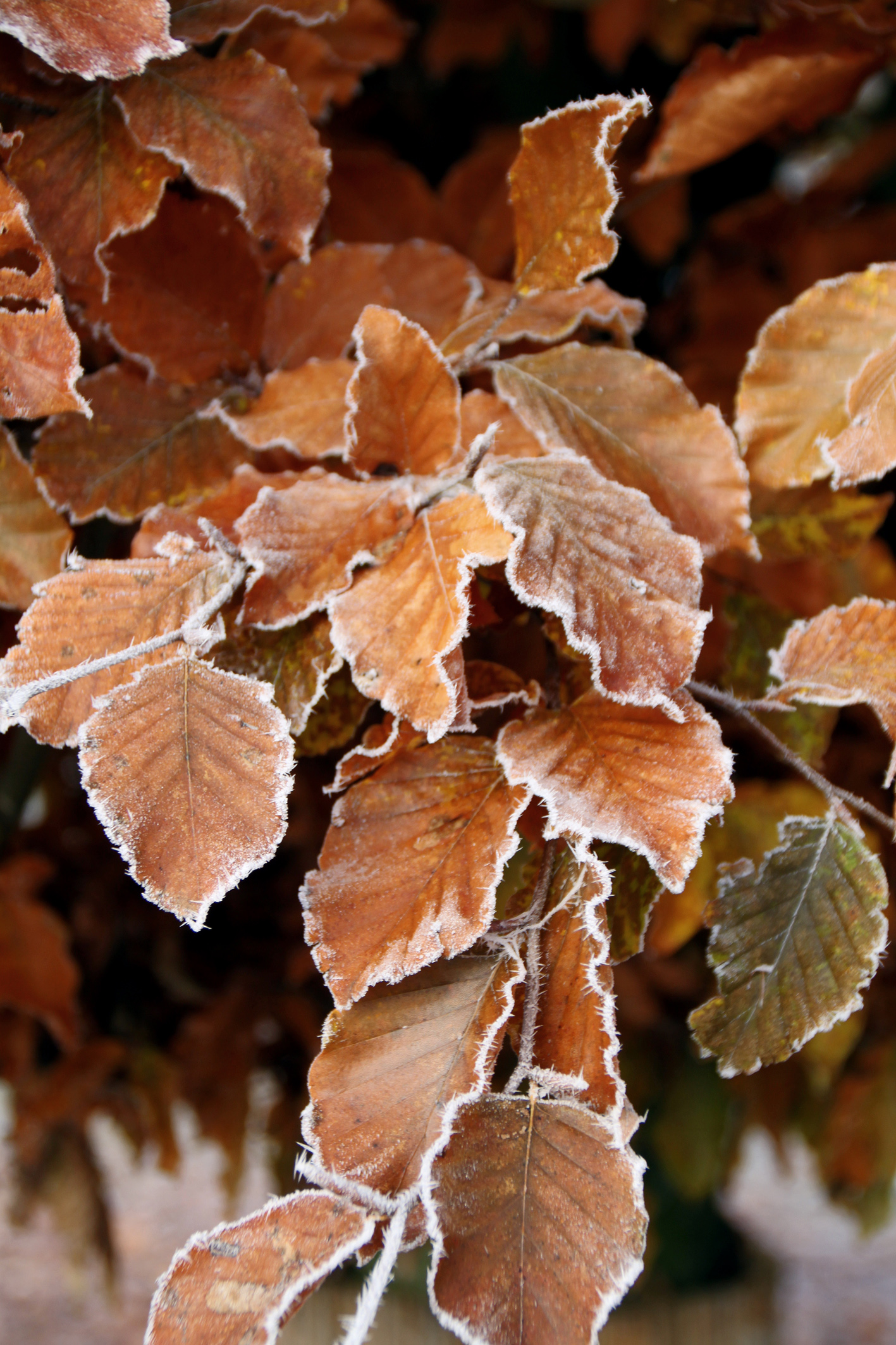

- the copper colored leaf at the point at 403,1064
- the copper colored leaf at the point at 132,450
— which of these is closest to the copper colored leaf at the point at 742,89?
the copper colored leaf at the point at 132,450

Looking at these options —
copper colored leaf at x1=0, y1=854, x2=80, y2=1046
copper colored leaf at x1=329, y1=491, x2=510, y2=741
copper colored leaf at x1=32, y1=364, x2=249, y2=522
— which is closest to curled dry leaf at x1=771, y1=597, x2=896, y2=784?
copper colored leaf at x1=329, y1=491, x2=510, y2=741

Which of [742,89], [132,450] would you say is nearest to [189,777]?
[132,450]

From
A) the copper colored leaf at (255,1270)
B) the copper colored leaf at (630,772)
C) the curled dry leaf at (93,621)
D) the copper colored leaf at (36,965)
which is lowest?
the copper colored leaf at (36,965)

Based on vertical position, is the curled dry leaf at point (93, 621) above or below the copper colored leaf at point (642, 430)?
below

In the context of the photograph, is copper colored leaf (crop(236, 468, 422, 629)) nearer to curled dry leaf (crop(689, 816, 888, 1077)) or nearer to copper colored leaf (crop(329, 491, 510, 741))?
copper colored leaf (crop(329, 491, 510, 741))

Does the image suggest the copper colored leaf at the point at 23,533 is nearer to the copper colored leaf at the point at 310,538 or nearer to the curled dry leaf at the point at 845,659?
the copper colored leaf at the point at 310,538

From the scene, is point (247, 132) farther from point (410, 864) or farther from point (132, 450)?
point (410, 864)
